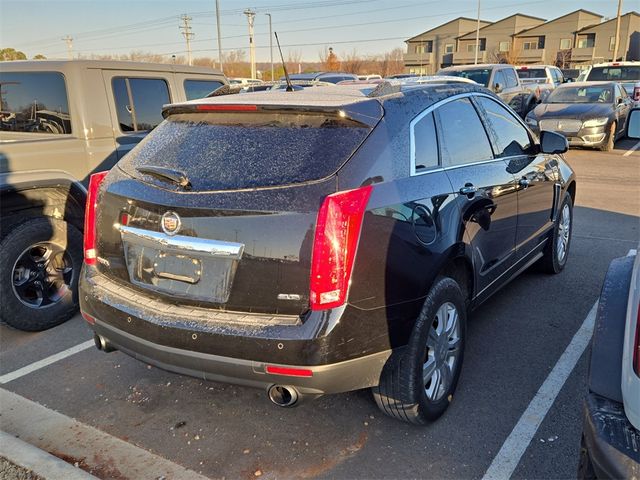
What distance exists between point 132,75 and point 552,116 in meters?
11.2

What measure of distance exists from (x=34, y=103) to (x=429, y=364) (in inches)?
159

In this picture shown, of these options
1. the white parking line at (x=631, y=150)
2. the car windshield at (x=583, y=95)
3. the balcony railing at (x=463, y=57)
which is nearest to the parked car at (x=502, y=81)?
the car windshield at (x=583, y=95)

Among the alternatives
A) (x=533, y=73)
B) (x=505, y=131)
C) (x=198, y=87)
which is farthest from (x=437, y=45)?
(x=505, y=131)

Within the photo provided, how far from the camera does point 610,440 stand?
175 cm

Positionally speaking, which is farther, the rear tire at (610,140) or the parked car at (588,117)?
the rear tire at (610,140)

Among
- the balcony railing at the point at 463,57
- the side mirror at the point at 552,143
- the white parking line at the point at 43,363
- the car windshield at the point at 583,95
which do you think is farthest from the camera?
the balcony railing at the point at 463,57

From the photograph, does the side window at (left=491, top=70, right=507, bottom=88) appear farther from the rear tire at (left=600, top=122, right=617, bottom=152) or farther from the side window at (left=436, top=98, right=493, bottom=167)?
the side window at (left=436, top=98, right=493, bottom=167)

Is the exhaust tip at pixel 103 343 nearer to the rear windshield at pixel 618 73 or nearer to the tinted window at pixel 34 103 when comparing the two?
the tinted window at pixel 34 103

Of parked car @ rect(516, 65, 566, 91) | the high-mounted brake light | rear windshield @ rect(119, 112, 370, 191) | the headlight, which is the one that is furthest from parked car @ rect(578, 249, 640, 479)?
parked car @ rect(516, 65, 566, 91)

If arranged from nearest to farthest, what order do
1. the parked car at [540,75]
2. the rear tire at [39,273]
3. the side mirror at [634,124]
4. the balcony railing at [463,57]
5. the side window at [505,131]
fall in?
the side mirror at [634,124] → the side window at [505,131] → the rear tire at [39,273] → the parked car at [540,75] → the balcony railing at [463,57]

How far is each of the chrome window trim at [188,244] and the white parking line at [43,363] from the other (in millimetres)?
1741

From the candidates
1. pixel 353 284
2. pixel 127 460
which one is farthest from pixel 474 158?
pixel 127 460

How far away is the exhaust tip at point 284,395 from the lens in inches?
97.3

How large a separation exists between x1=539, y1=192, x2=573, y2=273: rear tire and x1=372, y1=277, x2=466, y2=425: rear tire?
2.25 metres
